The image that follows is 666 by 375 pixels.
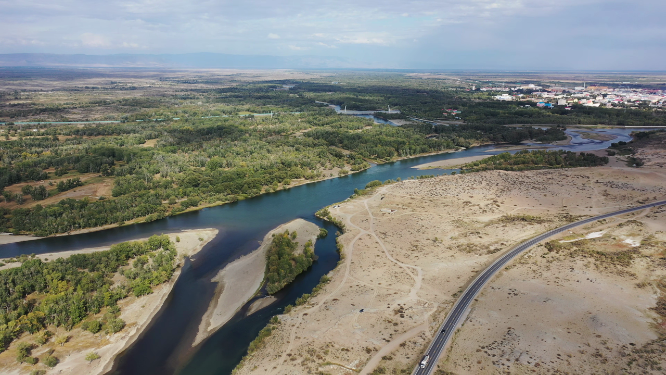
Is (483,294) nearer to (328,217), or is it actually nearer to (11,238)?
(328,217)

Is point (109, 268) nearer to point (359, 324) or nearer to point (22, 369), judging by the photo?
point (22, 369)

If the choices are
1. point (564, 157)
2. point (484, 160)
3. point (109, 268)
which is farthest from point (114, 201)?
point (564, 157)

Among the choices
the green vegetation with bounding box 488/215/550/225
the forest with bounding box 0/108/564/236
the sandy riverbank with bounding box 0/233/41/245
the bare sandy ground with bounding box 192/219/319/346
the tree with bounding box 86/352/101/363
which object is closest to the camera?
the tree with bounding box 86/352/101/363

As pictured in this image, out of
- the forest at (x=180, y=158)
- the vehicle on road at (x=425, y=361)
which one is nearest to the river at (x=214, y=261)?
the forest at (x=180, y=158)

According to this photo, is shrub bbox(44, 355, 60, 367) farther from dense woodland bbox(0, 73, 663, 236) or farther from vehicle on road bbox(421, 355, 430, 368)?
dense woodland bbox(0, 73, 663, 236)

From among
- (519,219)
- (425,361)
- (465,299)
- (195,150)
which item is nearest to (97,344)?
(425,361)

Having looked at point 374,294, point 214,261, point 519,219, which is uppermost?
point 519,219

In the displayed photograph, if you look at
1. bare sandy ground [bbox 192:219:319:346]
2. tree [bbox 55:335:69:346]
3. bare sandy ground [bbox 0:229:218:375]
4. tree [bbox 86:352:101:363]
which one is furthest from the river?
tree [bbox 55:335:69:346]
